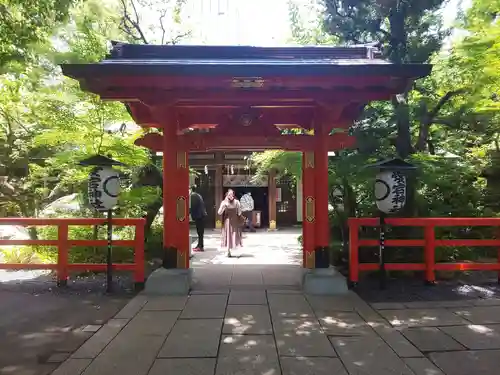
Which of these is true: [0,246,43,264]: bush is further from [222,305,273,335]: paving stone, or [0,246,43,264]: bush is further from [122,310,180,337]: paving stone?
[222,305,273,335]: paving stone

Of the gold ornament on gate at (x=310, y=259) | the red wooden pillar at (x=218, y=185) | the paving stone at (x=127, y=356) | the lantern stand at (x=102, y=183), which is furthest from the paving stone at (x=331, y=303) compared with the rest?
the red wooden pillar at (x=218, y=185)

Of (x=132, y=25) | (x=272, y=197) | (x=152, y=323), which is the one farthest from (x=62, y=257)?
(x=272, y=197)

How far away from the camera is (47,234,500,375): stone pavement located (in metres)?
3.93

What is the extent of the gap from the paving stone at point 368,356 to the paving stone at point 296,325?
0.40 metres

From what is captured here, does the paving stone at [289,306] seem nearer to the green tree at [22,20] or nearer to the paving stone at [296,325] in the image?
the paving stone at [296,325]

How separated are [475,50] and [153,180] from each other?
27.6 ft

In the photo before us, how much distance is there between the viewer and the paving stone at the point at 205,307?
18.6 ft

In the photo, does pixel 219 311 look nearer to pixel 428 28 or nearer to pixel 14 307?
pixel 14 307

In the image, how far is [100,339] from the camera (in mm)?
4723

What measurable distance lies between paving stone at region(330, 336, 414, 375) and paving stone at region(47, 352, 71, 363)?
2826 millimetres

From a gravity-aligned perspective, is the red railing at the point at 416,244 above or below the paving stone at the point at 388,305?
above

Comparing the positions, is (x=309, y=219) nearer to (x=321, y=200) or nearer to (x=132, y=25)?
(x=321, y=200)

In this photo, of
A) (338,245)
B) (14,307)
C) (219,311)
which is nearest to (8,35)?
(14,307)

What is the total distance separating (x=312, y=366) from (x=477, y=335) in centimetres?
226
